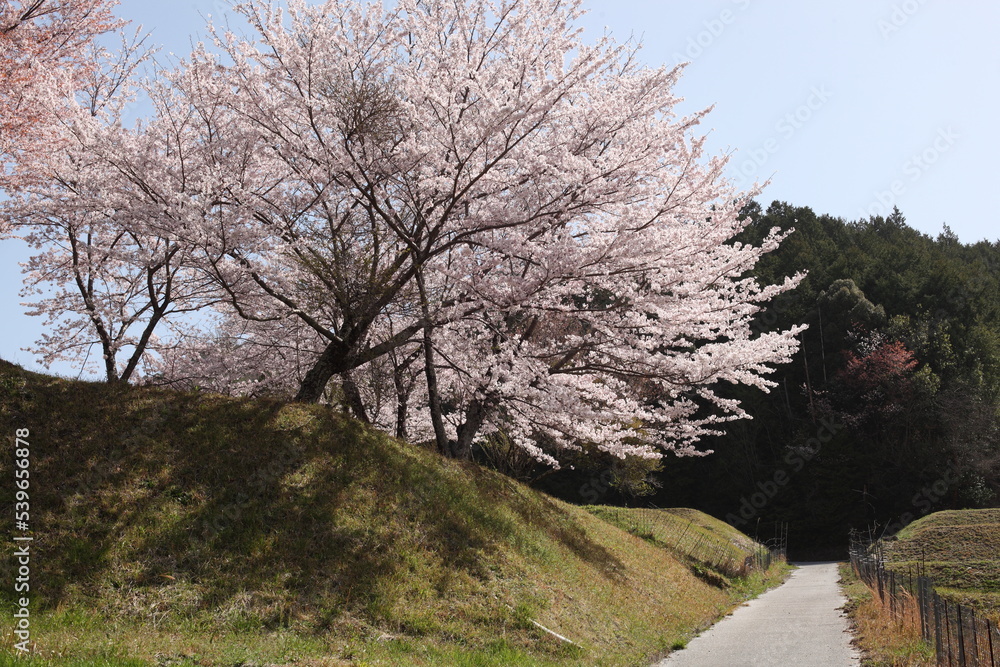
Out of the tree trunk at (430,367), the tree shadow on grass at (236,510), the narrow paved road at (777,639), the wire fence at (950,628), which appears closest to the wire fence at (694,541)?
the narrow paved road at (777,639)

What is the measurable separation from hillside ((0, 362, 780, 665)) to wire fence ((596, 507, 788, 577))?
790 centimetres

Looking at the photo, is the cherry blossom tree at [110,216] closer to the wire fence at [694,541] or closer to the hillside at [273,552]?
the hillside at [273,552]

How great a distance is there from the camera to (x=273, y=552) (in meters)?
7.38

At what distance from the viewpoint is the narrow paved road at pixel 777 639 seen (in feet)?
26.9

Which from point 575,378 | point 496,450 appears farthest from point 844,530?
point 575,378

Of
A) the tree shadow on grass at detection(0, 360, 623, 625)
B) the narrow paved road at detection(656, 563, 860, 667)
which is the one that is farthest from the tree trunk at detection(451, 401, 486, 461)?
the narrow paved road at detection(656, 563, 860, 667)

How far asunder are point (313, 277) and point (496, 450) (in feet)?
33.3

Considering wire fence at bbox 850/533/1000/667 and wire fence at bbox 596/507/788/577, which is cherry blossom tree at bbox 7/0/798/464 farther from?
wire fence at bbox 596/507/788/577

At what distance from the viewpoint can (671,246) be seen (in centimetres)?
960

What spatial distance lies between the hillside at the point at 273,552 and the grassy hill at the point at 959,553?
23.4 feet

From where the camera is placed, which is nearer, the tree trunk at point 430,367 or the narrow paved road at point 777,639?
the narrow paved road at point 777,639

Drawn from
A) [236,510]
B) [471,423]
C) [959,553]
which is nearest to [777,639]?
[471,423]

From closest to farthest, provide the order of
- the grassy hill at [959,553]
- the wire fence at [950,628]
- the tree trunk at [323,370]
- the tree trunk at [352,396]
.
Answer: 1. the wire fence at [950,628]
2. the tree trunk at [323,370]
3. the tree trunk at [352,396]
4. the grassy hill at [959,553]

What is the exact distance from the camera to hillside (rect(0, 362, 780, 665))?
6.20 m
